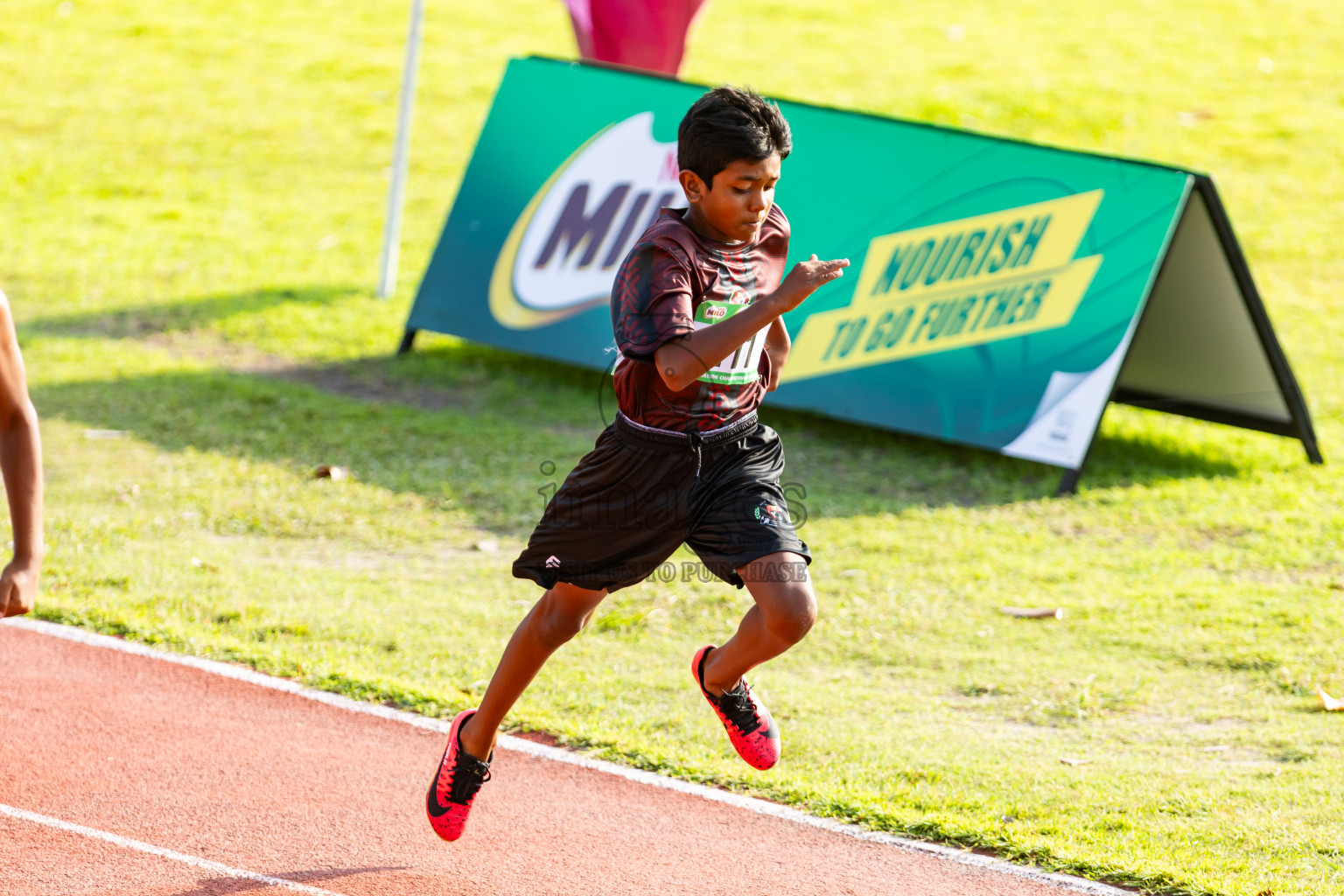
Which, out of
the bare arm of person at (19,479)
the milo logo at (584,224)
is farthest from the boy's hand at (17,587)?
the milo logo at (584,224)

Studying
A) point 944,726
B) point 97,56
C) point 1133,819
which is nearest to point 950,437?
point 944,726

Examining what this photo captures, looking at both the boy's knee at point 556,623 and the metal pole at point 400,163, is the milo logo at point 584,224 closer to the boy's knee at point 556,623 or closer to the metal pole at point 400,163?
the metal pole at point 400,163

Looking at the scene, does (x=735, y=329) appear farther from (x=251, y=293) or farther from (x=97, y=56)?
(x=97, y=56)

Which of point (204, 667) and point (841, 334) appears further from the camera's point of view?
point (841, 334)

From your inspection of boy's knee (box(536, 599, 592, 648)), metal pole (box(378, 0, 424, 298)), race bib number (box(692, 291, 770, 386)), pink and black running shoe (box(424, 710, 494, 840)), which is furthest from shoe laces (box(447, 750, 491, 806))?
metal pole (box(378, 0, 424, 298))

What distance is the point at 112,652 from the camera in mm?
5773

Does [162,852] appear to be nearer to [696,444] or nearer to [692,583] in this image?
[696,444]

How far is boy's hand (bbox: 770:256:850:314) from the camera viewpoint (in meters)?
3.62

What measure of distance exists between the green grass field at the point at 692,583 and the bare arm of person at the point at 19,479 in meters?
2.35

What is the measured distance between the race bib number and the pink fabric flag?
8313mm

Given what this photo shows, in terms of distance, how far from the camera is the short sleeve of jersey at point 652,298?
3.68m

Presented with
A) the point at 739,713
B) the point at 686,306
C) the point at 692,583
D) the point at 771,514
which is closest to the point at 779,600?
the point at 771,514

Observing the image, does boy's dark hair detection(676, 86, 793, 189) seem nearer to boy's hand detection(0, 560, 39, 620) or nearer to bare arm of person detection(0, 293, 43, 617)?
bare arm of person detection(0, 293, 43, 617)

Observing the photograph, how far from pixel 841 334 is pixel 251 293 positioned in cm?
563
